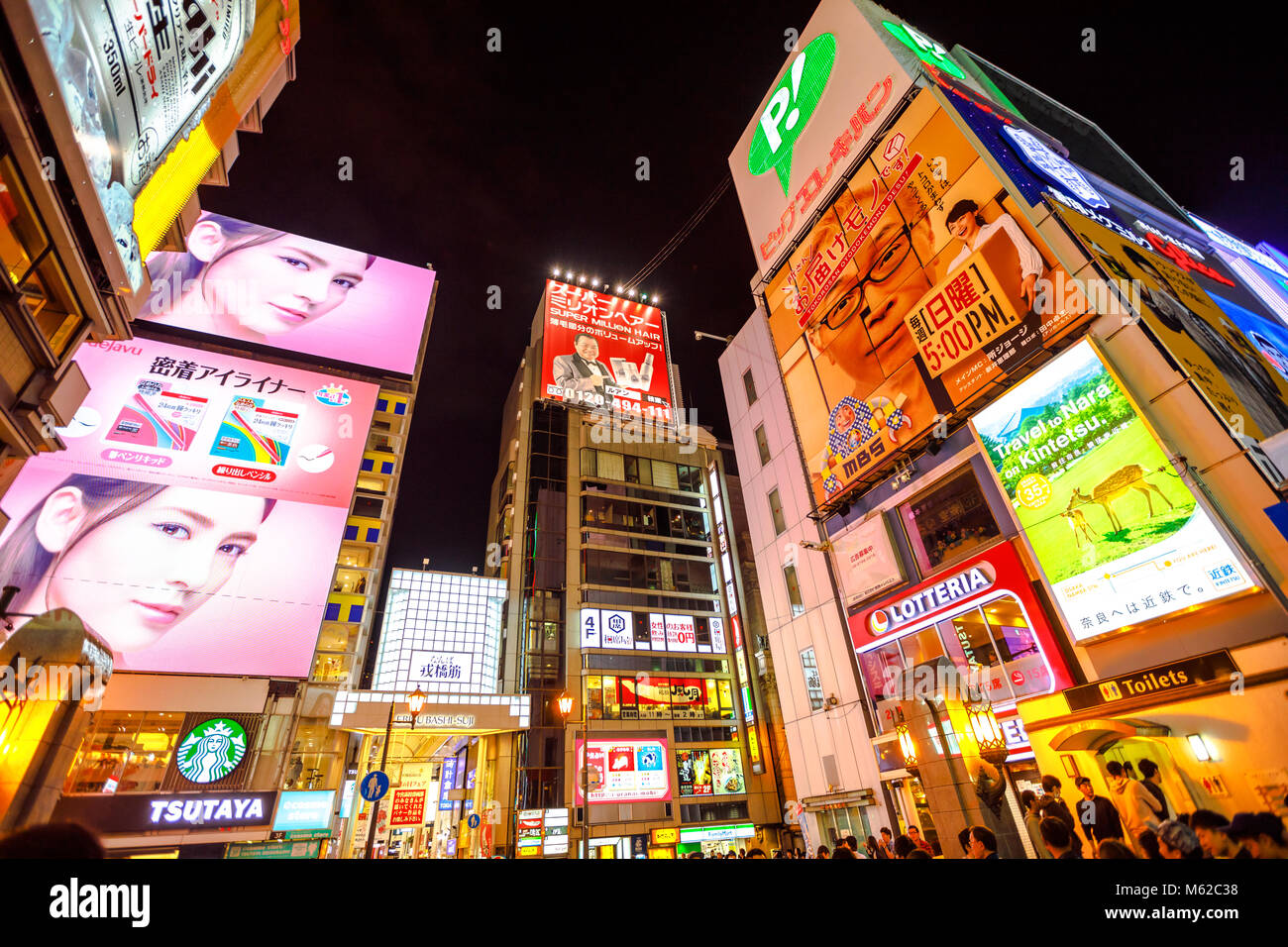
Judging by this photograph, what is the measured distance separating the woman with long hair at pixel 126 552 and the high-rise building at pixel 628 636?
16812 millimetres

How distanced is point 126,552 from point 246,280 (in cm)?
1181

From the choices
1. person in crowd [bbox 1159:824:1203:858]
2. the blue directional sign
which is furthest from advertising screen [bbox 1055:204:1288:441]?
the blue directional sign

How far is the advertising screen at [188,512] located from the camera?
1952 centimetres

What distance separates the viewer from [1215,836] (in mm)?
6555

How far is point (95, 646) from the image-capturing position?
17.3 metres

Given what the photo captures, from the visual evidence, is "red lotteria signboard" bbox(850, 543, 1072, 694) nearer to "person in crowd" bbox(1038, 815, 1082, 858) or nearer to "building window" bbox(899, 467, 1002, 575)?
"building window" bbox(899, 467, 1002, 575)

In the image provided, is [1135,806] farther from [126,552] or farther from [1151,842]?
[126,552]

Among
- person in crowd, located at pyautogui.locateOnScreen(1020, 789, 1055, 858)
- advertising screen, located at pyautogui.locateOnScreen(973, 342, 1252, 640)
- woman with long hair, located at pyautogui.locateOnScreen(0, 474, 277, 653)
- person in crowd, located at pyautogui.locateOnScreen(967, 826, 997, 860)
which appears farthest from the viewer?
woman with long hair, located at pyautogui.locateOnScreen(0, 474, 277, 653)

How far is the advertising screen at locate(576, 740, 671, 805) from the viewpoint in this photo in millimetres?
37094

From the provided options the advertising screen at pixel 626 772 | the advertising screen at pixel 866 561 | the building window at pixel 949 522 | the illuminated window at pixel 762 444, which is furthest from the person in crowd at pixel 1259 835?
the advertising screen at pixel 626 772

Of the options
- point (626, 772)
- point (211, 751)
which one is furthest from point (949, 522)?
point (626, 772)

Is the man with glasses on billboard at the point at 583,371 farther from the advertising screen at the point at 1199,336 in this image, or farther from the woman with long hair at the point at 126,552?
the advertising screen at the point at 1199,336

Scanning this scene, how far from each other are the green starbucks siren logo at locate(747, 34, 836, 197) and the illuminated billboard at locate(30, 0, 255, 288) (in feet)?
58.2
